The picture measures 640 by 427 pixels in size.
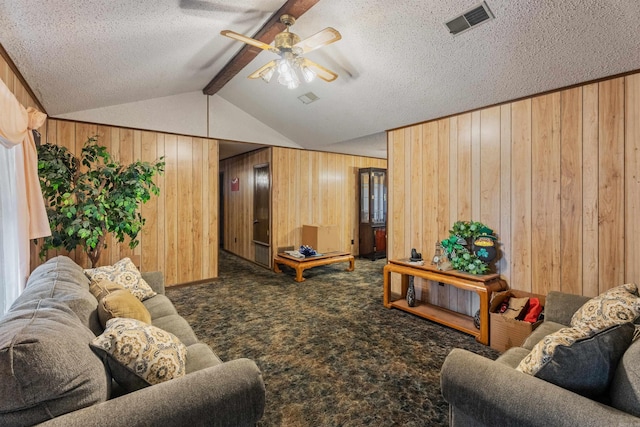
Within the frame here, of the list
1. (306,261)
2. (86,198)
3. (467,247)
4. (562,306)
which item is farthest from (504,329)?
(86,198)

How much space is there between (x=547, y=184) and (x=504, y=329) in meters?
1.38

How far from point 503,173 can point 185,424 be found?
329 centimetres

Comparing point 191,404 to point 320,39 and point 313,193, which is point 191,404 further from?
point 313,193

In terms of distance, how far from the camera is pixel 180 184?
456cm

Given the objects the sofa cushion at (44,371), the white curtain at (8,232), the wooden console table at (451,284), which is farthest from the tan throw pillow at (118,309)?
the wooden console table at (451,284)

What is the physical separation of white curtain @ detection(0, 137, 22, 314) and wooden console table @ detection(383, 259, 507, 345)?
340cm

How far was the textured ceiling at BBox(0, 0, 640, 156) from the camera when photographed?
1.99 meters

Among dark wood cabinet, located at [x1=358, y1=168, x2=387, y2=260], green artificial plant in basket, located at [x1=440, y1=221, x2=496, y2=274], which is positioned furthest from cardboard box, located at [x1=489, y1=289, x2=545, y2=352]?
dark wood cabinet, located at [x1=358, y1=168, x2=387, y2=260]

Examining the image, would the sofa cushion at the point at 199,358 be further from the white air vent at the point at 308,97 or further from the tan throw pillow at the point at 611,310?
the white air vent at the point at 308,97

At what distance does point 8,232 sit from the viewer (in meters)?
2.18

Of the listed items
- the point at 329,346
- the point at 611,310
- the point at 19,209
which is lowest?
the point at 329,346

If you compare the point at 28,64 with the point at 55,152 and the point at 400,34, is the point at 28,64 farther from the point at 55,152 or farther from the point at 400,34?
the point at 400,34

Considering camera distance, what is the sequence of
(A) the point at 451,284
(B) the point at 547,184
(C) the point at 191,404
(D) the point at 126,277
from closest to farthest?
(C) the point at 191,404 < (D) the point at 126,277 < (B) the point at 547,184 < (A) the point at 451,284

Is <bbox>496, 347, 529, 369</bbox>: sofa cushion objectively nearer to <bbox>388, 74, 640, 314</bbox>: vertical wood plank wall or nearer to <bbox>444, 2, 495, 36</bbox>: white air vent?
<bbox>388, 74, 640, 314</bbox>: vertical wood plank wall
